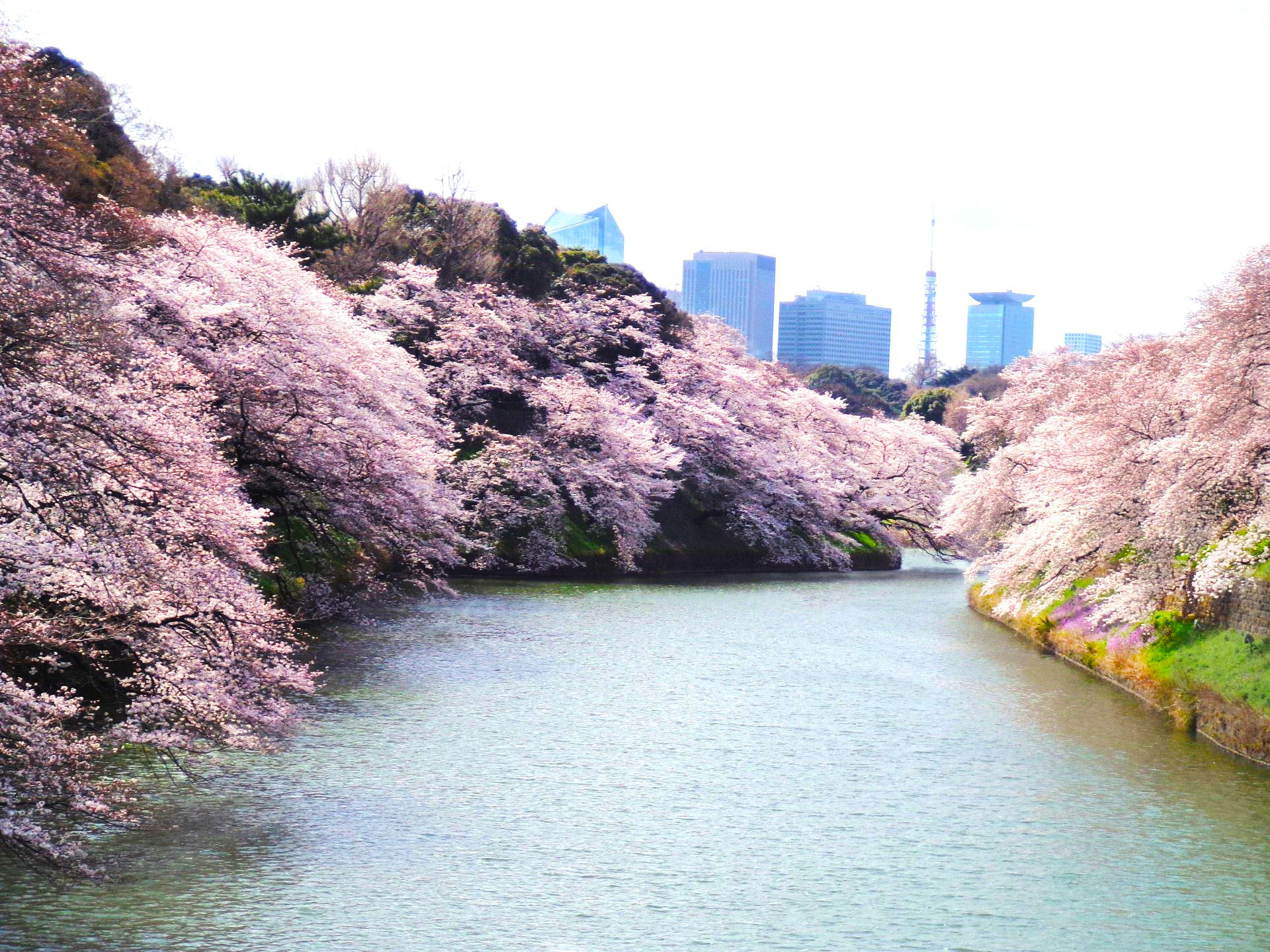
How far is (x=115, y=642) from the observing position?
15602mm

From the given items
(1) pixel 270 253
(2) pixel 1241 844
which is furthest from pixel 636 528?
(2) pixel 1241 844

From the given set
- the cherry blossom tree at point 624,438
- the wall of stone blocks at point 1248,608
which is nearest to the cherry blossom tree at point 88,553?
the wall of stone blocks at point 1248,608

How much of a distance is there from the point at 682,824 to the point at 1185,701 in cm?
1072

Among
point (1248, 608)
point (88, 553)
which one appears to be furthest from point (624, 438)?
point (88, 553)

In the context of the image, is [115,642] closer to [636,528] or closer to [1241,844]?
[1241,844]

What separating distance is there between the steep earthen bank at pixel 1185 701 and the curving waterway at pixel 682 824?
400mm

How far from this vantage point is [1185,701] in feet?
68.8

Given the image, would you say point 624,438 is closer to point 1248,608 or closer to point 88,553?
point 1248,608

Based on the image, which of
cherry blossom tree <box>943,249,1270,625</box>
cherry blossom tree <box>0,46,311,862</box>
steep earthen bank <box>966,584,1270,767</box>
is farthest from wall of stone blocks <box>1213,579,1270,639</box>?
cherry blossom tree <box>0,46,311,862</box>

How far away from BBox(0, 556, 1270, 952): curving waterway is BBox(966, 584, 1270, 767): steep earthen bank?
40 cm

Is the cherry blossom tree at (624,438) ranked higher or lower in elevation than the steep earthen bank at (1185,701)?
higher

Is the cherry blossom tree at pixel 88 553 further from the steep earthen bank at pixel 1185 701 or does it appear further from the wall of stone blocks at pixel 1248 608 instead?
the wall of stone blocks at pixel 1248 608

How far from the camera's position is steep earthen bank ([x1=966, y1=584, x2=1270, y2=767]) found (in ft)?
61.0

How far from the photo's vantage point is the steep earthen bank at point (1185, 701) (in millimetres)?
18594
